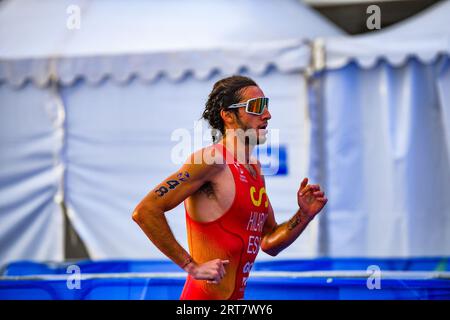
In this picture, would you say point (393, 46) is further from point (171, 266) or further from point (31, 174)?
point (31, 174)

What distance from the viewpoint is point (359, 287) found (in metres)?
3.48

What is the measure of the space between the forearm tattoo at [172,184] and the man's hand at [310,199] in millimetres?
470

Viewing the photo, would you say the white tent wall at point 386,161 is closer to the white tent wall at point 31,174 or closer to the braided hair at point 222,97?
the white tent wall at point 31,174

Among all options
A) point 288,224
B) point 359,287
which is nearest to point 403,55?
point 359,287

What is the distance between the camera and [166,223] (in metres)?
2.62

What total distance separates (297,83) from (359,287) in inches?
111

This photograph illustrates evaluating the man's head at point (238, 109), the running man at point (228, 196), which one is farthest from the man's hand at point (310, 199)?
the man's head at point (238, 109)

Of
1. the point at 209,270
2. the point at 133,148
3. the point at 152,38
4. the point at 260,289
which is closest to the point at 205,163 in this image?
the point at 209,270

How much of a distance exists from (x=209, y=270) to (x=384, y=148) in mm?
3640

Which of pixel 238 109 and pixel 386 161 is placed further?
pixel 386 161

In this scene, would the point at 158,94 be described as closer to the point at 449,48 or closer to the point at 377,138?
the point at 377,138

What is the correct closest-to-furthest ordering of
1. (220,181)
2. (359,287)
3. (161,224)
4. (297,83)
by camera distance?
(161,224) < (220,181) < (359,287) < (297,83)

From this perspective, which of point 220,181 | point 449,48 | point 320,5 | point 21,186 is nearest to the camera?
point 220,181

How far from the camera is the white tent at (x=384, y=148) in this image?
230 inches
